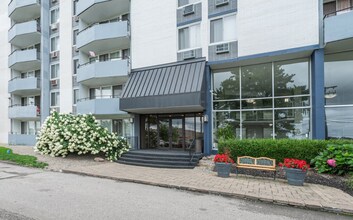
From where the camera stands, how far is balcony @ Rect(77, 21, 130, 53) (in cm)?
1675

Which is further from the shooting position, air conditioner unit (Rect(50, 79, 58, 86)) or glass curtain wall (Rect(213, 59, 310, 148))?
air conditioner unit (Rect(50, 79, 58, 86))

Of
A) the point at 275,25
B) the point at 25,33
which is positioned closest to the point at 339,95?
the point at 275,25

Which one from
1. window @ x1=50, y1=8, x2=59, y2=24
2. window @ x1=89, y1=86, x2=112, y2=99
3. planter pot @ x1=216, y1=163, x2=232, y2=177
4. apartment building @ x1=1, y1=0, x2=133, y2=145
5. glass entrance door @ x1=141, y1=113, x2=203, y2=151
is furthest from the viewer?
window @ x1=50, y1=8, x2=59, y2=24

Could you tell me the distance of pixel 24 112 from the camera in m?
23.4

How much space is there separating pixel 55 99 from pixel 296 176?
22079 mm

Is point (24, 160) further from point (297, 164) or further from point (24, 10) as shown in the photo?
point (24, 10)

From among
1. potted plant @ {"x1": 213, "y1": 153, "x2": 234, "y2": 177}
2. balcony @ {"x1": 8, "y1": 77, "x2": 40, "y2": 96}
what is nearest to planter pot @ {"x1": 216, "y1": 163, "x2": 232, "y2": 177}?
potted plant @ {"x1": 213, "y1": 153, "x2": 234, "y2": 177}

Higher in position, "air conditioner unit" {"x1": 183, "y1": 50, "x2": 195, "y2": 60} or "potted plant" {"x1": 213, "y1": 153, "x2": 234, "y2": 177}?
"air conditioner unit" {"x1": 183, "y1": 50, "x2": 195, "y2": 60}

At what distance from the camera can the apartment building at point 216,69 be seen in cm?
1146

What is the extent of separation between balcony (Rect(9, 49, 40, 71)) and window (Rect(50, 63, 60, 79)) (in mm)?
1795

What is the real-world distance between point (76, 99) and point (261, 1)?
55.0 feet

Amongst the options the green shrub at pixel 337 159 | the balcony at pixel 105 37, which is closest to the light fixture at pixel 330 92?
the green shrub at pixel 337 159

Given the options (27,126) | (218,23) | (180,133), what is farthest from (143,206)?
(27,126)

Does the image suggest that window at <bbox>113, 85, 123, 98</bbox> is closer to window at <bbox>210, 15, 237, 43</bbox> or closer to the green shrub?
window at <bbox>210, 15, 237, 43</bbox>
